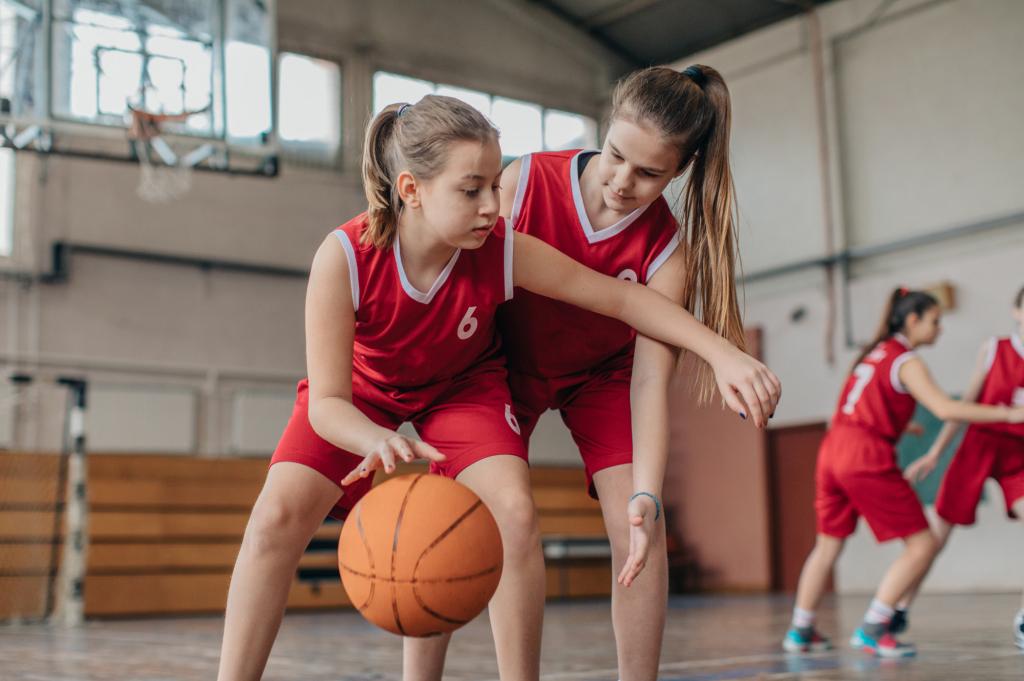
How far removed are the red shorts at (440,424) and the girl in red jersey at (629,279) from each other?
8.5 inches

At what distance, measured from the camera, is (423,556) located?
2.23 meters

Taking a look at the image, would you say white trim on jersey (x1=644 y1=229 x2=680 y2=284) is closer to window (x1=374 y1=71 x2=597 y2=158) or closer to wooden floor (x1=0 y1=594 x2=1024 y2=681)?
wooden floor (x1=0 y1=594 x2=1024 y2=681)

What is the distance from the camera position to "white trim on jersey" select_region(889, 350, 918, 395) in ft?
17.3

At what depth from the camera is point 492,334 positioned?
2.83 metres

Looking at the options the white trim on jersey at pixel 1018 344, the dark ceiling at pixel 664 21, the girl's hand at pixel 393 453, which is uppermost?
the dark ceiling at pixel 664 21

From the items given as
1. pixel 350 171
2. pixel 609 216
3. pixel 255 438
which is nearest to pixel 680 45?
pixel 350 171

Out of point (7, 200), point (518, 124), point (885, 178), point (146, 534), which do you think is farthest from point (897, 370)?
point (518, 124)

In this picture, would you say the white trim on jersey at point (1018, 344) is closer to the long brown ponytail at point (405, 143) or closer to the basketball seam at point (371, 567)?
the long brown ponytail at point (405, 143)

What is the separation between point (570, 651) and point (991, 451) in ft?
6.82

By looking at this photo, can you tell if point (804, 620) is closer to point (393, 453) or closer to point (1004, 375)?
point (1004, 375)

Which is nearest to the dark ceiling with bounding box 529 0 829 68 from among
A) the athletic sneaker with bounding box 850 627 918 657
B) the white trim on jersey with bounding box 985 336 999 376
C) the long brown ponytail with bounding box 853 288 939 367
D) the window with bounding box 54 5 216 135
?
the window with bounding box 54 5 216 135

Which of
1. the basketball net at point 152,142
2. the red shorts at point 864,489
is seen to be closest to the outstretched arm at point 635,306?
the red shorts at point 864,489

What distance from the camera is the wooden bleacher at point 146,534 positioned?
10312 millimetres

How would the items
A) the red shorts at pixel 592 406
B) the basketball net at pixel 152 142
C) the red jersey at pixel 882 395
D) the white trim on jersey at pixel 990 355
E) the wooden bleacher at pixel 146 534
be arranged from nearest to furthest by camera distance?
the red shorts at pixel 592 406, the white trim on jersey at pixel 990 355, the red jersey at pixel 882 395, the basketball net at pixel 152 142, the wooden bleacher at pixel 146 534
